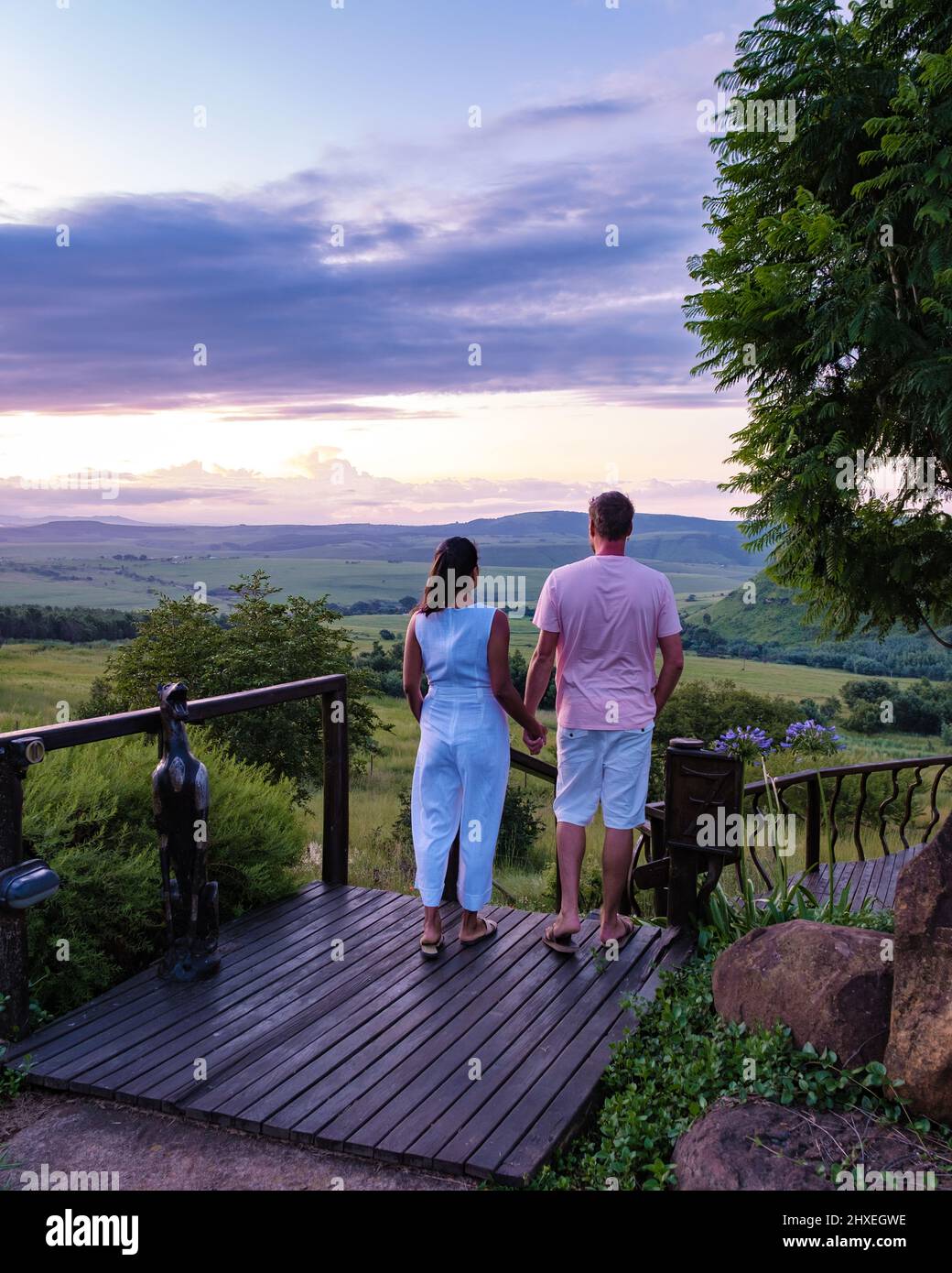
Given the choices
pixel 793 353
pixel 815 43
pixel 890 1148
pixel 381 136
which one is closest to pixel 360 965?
pixel 890 1148

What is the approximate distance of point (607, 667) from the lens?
411 cm

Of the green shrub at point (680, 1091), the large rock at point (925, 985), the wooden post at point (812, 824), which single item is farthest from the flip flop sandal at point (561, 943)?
the wooden post at point (812, 824)

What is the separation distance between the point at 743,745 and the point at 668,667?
0.55 m

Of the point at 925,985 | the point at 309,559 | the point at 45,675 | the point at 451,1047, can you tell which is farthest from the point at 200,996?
the point at 309,559

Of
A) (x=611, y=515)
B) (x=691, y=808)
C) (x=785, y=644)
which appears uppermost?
(x=611, y=515)

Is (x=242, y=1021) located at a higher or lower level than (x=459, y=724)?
lower

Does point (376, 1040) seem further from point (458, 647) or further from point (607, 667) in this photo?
point (607, 667)

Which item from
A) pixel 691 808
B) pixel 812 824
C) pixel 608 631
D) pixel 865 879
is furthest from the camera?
pixel 865 879

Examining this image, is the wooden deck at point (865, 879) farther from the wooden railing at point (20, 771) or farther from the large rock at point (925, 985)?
the wooden railing at point (20, 771)

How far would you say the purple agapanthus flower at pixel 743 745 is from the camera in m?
4.39

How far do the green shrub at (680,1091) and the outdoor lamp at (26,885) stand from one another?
1960mm

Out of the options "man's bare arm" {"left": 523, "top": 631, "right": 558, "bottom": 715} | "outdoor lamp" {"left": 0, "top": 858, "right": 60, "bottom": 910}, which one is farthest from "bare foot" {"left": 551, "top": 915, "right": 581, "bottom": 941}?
"outdoor lamp" {"left": 0, "top": 858, "right": 60, "bottom": 910}

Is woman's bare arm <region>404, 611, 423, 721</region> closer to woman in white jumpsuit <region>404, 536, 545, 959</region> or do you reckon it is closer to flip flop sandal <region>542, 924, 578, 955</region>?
woman in white jumpsuit <region>404, 536, 545, 959</region>

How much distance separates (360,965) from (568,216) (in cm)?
1401
